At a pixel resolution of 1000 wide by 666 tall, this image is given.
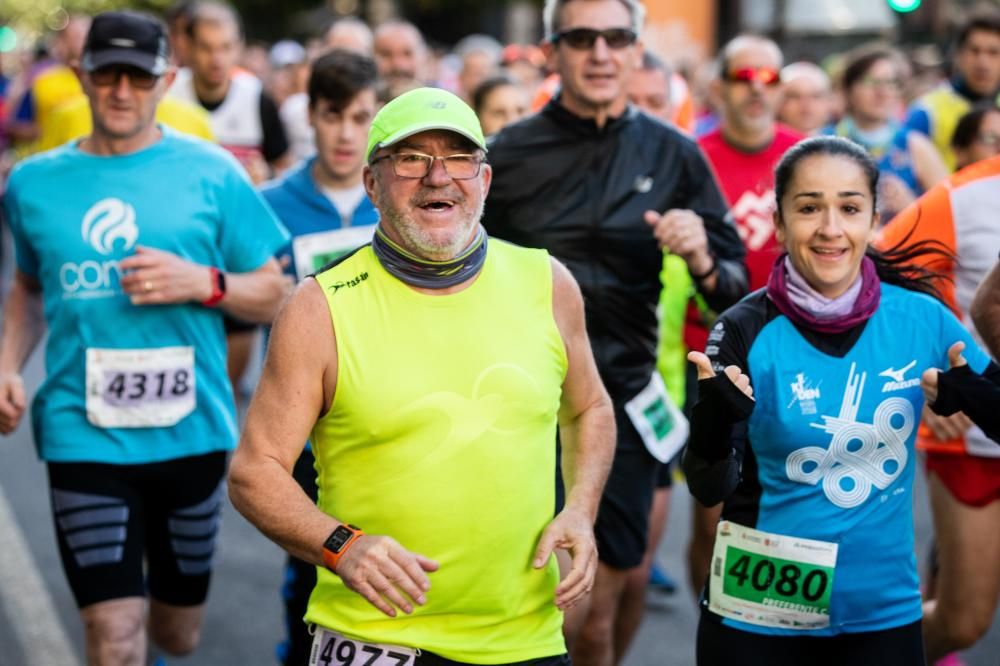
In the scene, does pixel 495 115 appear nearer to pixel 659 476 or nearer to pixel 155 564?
pixel 659 476

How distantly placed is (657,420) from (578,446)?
147cm

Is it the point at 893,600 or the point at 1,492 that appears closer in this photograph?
the point at 893,600

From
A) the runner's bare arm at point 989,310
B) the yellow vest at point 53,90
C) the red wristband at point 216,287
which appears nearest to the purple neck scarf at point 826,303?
the runner's bare arm at point 989,310

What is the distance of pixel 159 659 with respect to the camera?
18.3 feet

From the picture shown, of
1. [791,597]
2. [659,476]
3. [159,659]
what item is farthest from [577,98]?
[159,659]

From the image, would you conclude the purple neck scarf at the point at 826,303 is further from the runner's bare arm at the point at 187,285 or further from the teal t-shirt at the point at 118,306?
the teal t-shirt at the point at 118,306

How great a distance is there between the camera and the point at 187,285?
194 inches

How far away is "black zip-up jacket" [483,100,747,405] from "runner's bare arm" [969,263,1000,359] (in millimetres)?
776

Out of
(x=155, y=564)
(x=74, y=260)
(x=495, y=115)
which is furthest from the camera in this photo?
(x=495, y=115)

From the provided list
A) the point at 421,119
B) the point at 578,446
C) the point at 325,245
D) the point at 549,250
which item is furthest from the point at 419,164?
the point at 325,245

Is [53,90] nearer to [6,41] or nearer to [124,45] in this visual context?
[124,45]

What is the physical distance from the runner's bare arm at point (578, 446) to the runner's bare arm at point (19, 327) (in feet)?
6.50

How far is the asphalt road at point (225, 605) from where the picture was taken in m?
6.37

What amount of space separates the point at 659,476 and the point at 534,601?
7.97 ft
